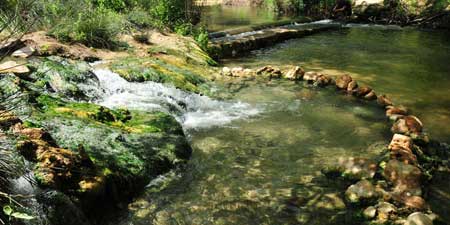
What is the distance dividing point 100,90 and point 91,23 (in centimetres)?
289

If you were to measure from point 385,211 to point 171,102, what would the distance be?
15.0 ft

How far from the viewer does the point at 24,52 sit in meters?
7.94

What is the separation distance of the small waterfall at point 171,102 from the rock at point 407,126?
93.5 inches

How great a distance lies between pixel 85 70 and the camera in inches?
309

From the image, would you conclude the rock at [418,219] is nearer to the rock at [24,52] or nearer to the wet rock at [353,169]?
the wet rock at [353,169]

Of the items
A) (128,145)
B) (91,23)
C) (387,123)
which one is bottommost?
(387,123)

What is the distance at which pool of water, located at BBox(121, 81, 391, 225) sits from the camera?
4.38m

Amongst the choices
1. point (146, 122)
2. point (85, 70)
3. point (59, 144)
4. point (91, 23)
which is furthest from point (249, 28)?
point (59, 144)

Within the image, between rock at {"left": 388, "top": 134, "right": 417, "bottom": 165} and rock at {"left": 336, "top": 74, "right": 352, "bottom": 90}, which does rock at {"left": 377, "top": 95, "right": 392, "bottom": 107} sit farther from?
rock at {"left": 388, "top": 134, "right": 417, "bottom": 165}

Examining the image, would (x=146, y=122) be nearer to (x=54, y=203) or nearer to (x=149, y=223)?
(x=149, y=223)

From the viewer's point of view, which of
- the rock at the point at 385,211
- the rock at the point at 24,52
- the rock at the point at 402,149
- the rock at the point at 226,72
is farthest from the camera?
the rock at the point at 226,72

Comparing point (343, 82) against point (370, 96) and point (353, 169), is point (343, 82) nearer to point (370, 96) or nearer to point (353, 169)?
point (370, 96)

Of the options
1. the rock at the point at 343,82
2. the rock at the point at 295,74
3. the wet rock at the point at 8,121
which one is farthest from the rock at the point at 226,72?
the wet rock at the point at 8,121

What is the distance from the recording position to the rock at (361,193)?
462 centimetres
